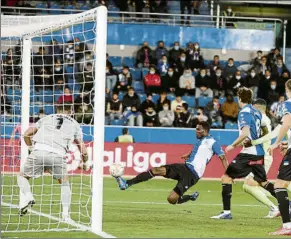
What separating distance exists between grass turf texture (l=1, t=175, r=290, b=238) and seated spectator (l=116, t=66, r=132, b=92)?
7625mm

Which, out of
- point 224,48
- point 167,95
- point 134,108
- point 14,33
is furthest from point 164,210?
point 224,48

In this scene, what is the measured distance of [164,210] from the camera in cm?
1479

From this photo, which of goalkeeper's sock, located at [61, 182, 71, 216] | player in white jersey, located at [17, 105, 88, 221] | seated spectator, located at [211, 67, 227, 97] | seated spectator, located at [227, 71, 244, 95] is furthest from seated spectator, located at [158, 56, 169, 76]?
goalkeeper's sock, located at [61, 182, 71, 216]

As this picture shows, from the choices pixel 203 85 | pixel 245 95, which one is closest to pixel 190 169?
pixel 245 95

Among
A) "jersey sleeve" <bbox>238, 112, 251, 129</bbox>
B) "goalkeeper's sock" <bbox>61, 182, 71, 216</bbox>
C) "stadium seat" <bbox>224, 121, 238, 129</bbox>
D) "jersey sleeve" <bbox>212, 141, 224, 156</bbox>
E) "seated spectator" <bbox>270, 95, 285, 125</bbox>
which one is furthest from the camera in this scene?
"stadium seat" <bbox>224, 121, 238, 129</bbox>

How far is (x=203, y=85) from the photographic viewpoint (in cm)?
2720

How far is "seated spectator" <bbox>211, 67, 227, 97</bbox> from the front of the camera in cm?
2723

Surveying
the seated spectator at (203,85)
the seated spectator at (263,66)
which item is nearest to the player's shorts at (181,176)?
the seated spectator at (203,85)

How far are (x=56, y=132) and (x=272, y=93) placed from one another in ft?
49.4

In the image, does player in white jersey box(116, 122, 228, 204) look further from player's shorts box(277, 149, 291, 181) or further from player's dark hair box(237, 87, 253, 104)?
player's shorts box(277, 149, 291, 181)

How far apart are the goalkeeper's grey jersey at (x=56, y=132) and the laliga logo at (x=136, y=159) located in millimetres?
9927

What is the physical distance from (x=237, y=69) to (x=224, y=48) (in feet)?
8.56

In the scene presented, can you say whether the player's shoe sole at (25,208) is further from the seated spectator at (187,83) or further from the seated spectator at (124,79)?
the seated spectator at (187,83)

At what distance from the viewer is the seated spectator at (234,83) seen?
27.1 meters
